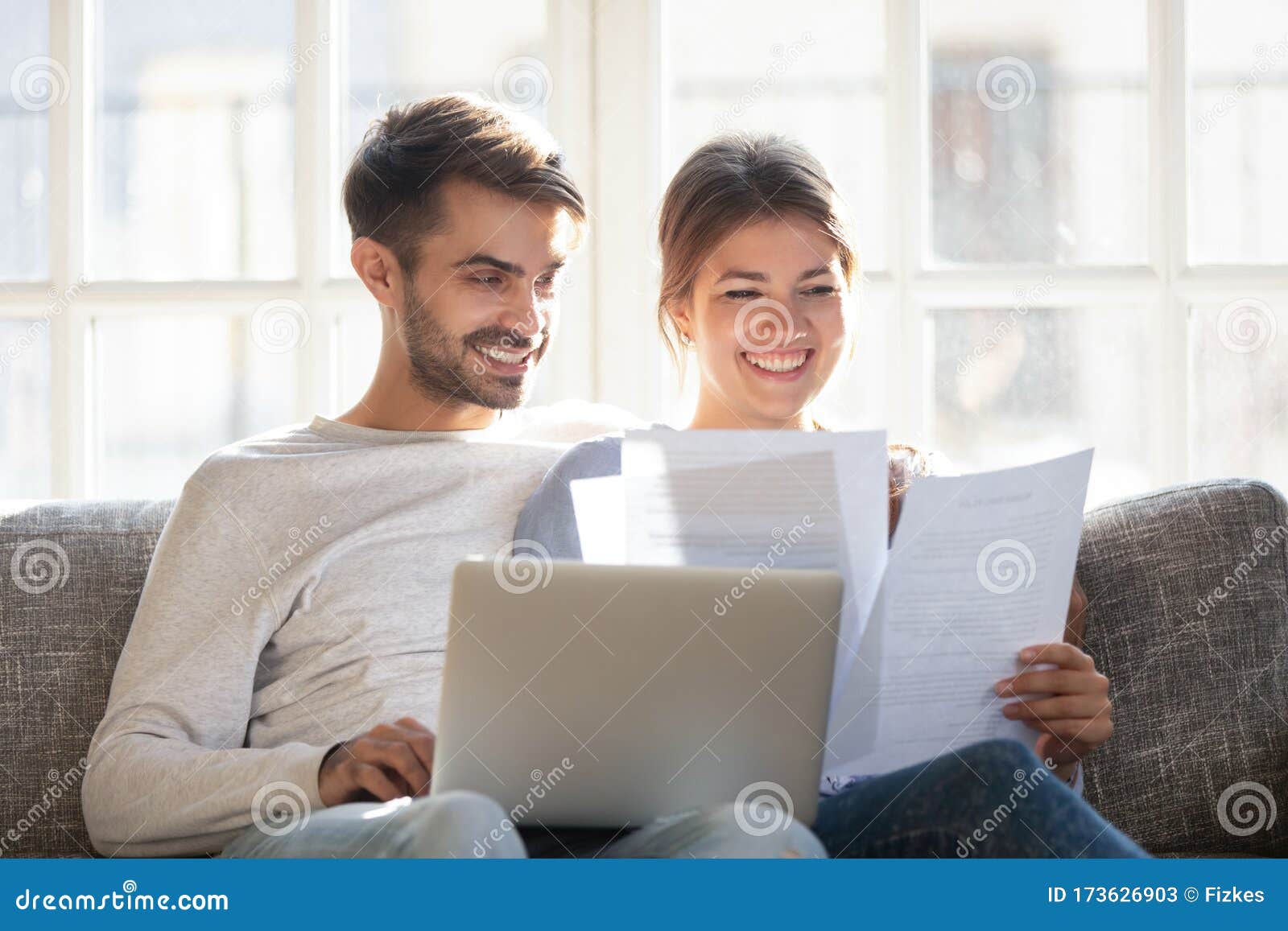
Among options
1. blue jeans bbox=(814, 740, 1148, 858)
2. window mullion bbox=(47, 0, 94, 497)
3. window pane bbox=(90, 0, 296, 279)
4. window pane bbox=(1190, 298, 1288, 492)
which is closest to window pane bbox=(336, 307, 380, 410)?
window pane bbox=(90, 0, 296, 279)

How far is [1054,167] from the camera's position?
2381 millimetres

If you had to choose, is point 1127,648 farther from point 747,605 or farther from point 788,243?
point 747,605

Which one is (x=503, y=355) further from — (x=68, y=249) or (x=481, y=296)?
(x=68, y=249)

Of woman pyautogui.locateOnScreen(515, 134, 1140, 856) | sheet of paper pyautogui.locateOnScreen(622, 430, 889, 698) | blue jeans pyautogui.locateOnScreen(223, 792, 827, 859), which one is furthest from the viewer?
woman pyautogui.locateOnScreen(515, 134, 1140, 856)

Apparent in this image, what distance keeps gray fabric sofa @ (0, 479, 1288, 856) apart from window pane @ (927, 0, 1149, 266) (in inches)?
29.5

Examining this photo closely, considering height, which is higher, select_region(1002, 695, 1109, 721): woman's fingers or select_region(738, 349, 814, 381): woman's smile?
select_region(738, 349, 814, 381): woman's smile

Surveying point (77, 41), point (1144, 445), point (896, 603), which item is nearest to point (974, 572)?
point (896, 603)

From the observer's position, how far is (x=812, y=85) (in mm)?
2387

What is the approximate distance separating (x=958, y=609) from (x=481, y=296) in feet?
2.62

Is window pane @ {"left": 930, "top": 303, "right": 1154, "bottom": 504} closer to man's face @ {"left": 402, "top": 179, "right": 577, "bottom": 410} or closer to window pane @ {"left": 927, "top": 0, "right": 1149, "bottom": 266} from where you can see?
window pane @ {"left": 927, "top": 0, "right": 1149, "bottom": 266}

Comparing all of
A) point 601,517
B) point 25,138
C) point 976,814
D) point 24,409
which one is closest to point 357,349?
point 24,409

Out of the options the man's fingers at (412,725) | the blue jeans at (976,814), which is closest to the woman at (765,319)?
the blue jeans at (976,814)

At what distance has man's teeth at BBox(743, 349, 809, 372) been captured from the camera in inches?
68.1

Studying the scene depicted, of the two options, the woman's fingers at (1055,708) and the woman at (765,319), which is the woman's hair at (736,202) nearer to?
the woman at (765,319)
